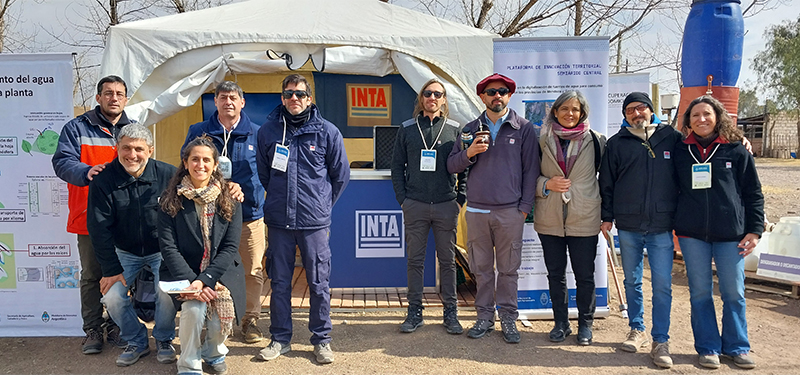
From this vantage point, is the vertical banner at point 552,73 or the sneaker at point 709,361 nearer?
the sneaker at point 709,361

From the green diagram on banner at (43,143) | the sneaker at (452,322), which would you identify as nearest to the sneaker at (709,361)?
the sneaker at (452,322)

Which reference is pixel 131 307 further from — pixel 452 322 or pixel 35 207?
pixel 452 322

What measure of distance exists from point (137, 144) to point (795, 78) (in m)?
40.4

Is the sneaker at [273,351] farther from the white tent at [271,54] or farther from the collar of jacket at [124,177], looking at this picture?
the white tent at [271,54]

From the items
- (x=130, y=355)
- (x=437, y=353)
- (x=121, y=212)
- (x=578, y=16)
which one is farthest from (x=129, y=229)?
(x=578, y=16)

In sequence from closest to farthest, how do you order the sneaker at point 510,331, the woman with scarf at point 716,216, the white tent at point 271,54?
1. the woman with scarf at point 716,216
2. the sneaker at point 510,331
3. the white tent at point 271,54

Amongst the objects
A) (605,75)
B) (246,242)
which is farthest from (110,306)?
(605,75)

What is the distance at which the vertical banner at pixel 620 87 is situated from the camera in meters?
7.34

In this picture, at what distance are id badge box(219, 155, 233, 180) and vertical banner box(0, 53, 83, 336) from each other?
1.39m

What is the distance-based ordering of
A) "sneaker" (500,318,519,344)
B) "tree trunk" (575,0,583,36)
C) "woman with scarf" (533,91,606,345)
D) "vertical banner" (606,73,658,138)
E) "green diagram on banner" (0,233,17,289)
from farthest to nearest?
"tree trunk" (575,0,583,36) → "vertical banner" (606,73,658,138) → "green diagram on banner" (0,233,17,289) → "sneaker" (500,318,519,344) → "woman with scarf" (533,91,606,345)

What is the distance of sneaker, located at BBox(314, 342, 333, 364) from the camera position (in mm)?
3236

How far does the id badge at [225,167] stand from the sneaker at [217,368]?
114cm

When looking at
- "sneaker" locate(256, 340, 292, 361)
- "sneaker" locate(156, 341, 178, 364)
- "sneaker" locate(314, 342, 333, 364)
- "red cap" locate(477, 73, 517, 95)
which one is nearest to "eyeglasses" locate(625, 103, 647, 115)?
"red cap" locate(477, 73, 517, 95)

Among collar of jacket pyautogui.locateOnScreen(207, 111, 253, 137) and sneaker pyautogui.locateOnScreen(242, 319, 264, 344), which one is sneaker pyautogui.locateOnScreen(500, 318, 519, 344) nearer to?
sneaker pyautogui.locateOnScreen(242, 319, 264, 344)
